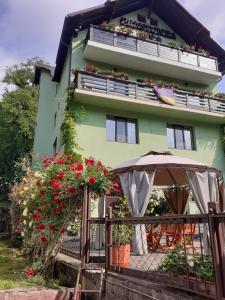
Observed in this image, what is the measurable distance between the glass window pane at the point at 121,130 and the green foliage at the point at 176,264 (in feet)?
35.5

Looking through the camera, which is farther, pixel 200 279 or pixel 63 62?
pixel 63 62

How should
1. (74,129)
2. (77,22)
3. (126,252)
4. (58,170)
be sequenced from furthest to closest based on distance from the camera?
(77,22) → (74,129) → (58,170) → (126,252)

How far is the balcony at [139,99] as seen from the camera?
1395cm

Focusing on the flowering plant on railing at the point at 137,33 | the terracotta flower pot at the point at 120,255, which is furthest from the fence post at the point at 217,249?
the flowering plant on railing at the point at 137,33

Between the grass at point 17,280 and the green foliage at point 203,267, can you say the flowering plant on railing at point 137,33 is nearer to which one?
the grass at point 17,280

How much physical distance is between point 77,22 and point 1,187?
686 inches

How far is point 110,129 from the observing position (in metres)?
14.8

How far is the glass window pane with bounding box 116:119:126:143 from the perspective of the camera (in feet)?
48.7

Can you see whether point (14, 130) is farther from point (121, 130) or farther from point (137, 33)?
point (137, 33)

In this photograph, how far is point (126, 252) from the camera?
5180 mm

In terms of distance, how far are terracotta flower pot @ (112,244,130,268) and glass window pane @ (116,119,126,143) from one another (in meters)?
9.90

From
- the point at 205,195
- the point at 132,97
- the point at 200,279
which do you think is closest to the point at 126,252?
the point at 200,279

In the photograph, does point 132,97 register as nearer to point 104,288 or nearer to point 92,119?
point 92,119

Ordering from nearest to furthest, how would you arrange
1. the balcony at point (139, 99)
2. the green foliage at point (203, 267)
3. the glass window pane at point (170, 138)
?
1. the green foliage at point (203, 267)
2. the balcony at point (139, 99)
3. the glass window pane at point (170, 138)
